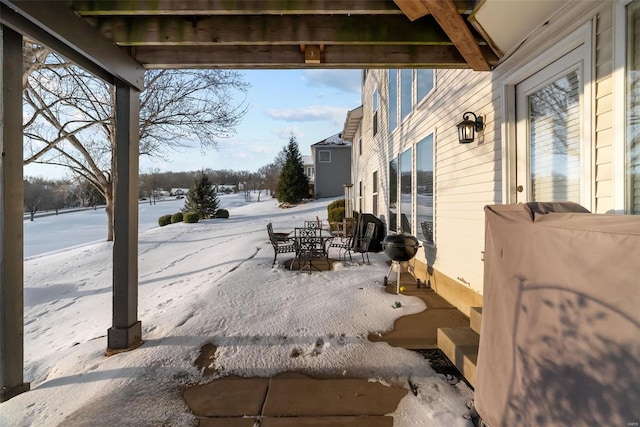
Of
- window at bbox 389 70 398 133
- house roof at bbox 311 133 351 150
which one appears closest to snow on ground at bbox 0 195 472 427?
window at bbox 389 70 398 133

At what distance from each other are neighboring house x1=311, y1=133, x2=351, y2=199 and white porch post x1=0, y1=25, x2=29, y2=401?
80.1 ft

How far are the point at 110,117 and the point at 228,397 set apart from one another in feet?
46.3

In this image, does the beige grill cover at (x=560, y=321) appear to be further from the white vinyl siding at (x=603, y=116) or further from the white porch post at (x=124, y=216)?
the white porch post at (x=124, y=216)

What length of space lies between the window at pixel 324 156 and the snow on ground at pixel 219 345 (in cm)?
2152

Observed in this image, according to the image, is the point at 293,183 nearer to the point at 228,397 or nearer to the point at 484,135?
the point at 484,135

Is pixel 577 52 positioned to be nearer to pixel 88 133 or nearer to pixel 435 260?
pixel 435 260

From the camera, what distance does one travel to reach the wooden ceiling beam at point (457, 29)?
93.1 inches

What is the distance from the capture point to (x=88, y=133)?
14156 millimetres

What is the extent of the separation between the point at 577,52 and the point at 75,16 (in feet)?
12.5

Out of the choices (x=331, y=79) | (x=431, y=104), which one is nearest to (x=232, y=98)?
(x=331, y=79)

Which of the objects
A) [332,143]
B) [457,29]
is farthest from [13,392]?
[332,143]

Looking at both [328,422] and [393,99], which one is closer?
[328,422]

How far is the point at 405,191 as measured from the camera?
6566mm

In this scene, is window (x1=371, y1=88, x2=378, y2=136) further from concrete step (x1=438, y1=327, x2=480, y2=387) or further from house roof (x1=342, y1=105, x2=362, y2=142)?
concrete step (x1=438, y1=327, x2=480, y2=387)
